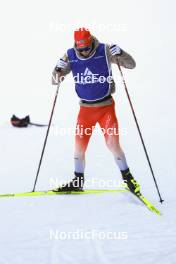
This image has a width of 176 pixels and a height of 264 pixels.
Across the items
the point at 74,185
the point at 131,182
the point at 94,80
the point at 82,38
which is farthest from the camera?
the point at 74,185

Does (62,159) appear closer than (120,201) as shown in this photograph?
No

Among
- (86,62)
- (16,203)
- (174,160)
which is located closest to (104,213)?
(16,203)

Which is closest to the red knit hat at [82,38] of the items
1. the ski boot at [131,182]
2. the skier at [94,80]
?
the skier at [94,80]

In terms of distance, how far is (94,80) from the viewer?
5844 millimetres

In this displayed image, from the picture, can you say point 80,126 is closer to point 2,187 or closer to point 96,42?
point 96,42

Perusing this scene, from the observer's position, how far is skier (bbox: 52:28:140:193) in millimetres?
5695

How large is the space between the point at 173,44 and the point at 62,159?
66.1 ft

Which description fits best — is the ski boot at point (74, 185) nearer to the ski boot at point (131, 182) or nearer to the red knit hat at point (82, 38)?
the ski boot at point (131, 182)

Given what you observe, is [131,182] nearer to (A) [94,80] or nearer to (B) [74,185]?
(B) [74,185]

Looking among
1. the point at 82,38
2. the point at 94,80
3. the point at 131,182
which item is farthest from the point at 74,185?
the point at 82,38

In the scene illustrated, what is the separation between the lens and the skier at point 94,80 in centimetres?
570

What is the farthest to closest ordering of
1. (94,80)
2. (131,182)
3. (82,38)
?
(131,182) < (94,80) < (82,38)

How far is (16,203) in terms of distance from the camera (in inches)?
Answer: 237

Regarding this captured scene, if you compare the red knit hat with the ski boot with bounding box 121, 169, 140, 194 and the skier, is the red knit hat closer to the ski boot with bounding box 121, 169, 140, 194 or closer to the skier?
the skier
